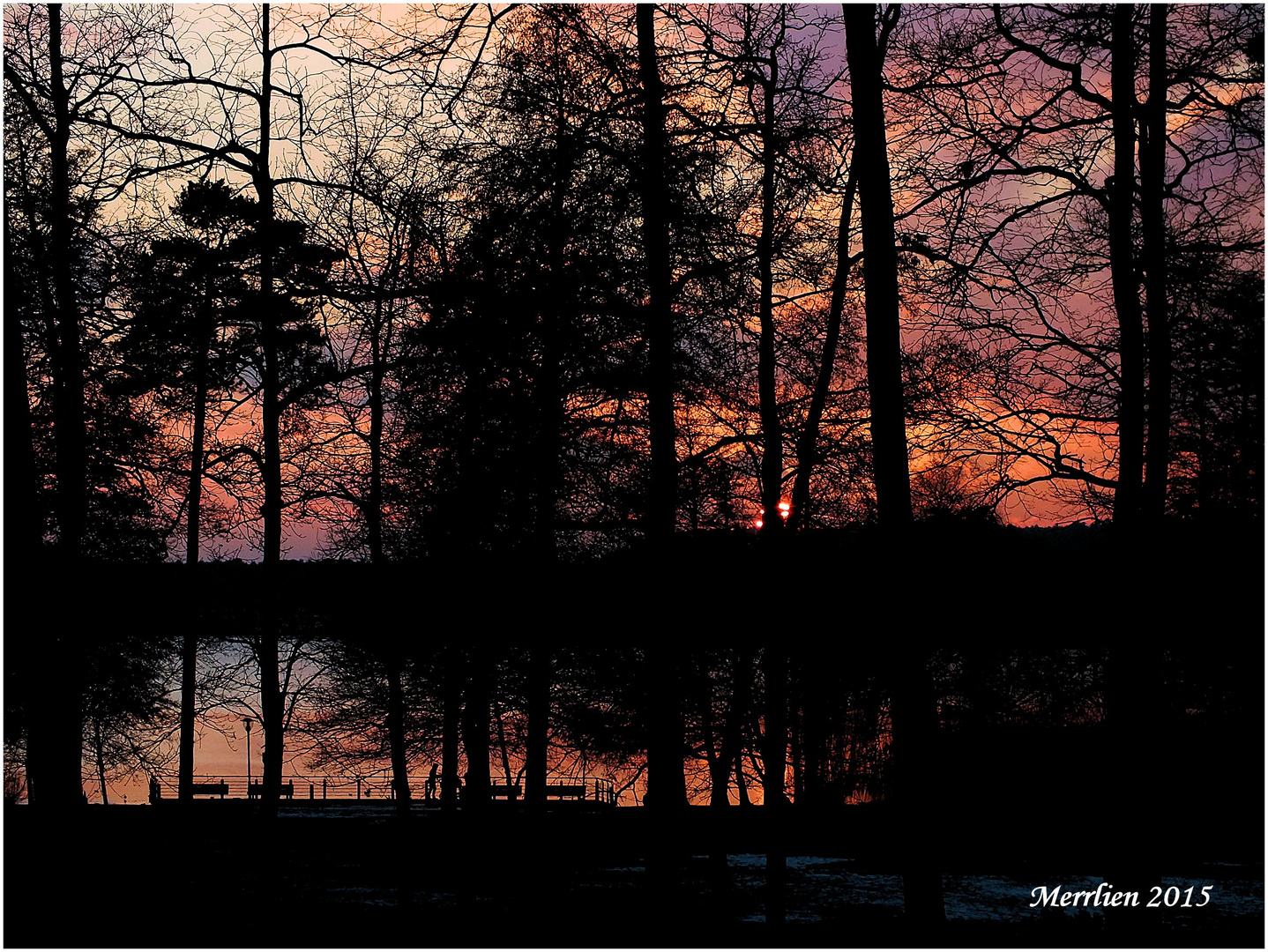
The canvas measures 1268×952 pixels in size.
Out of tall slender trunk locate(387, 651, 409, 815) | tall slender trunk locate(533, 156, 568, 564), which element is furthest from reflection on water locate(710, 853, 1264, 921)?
tall slender trunk locate(533, 156, 568, 564)

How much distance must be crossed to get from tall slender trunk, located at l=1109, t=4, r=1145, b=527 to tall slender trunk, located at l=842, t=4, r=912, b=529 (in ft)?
9.14

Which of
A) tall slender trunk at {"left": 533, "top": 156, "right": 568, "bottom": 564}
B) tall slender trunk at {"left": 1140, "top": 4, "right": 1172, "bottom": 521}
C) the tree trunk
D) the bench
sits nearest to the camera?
the tree trunk

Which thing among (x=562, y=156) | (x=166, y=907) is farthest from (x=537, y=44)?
(x=166, y=907)

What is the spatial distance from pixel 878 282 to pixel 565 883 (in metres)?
12.7

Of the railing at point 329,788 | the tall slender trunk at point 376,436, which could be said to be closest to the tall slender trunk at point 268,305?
the tall slender trunk at point 376,436

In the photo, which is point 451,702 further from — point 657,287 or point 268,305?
point 657,287

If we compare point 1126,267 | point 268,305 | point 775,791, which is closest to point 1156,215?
point 1126,267

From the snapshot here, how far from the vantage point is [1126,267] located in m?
10.6

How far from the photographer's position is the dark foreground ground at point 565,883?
10.9 m

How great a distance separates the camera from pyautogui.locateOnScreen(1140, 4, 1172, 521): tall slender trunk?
1027 centimetres

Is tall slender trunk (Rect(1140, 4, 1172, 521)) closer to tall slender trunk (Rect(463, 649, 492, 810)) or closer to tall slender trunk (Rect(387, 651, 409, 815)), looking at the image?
tall slender trunk (Rect(387, 651, 409, 815))

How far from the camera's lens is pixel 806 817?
22.2 m

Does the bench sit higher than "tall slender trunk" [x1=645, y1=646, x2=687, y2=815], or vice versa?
"tall slender trunk" [x1=645, y1=646, x2=687, y2=815]

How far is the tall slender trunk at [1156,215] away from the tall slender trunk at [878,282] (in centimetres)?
341
